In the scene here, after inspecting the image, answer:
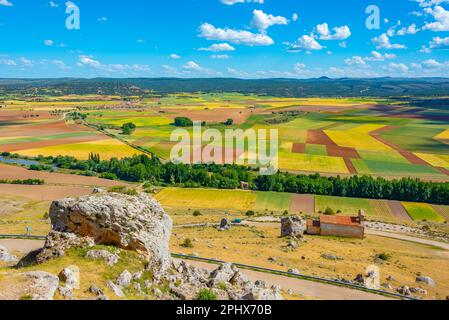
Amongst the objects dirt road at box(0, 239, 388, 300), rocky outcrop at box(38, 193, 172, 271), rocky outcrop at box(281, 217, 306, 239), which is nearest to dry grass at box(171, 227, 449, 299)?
rocky outcrop at box(281, 217, 306, 239)

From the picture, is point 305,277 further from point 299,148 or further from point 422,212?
point 299,148

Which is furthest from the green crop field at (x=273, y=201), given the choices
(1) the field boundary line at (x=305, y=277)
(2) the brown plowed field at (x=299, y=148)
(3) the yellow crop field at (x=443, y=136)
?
(3) the yellow crop field at (x=443, y=136)

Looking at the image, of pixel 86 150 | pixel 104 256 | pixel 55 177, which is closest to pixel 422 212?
pixel 104 256

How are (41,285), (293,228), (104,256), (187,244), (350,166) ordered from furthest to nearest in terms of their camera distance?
(350,166) < (293,228) < (187,244) < (104,256) < (41,285)

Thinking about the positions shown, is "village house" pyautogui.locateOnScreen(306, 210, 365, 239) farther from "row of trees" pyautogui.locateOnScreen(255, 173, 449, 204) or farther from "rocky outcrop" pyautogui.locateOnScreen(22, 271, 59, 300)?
"rocky outcrop" pyautogui.locateOnScreen(22, 271, 59, 300)

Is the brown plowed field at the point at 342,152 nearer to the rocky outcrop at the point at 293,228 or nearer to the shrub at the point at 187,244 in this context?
the rocky outcrop at the point at 293,228
